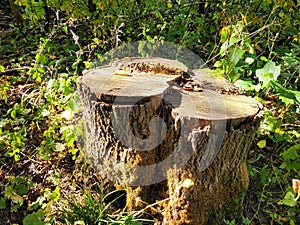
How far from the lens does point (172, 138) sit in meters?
1.89

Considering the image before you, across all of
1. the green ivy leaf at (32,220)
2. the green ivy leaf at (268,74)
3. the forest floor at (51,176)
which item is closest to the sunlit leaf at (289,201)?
the forest floor at (51,176)

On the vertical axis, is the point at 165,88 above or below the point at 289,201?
above

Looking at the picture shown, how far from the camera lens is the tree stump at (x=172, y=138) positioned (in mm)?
1792

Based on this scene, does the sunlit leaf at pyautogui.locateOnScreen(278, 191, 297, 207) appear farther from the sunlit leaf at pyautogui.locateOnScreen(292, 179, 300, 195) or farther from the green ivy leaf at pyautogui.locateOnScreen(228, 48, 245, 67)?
the green ivy leaf at pyautogui.locateOnScreen(228, 48, 245, 67)

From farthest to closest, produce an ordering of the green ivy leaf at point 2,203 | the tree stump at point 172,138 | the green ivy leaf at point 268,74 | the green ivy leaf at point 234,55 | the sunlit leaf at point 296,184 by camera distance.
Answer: the green ivy leaf at point 234,55 → the green ivy leaf at point 268,74 → the green ivy leaf at point 2,203 → the sunlit leaf at point 296,184 → the tree stump at point 172,138

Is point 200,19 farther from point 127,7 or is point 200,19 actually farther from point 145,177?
point 145,177

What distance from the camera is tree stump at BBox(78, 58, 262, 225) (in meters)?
1.79

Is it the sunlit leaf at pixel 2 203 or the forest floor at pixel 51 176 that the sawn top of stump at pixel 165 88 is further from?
the sunlit leaf at pixel 2 203

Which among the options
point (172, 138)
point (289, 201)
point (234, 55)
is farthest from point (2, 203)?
point (234, 55)

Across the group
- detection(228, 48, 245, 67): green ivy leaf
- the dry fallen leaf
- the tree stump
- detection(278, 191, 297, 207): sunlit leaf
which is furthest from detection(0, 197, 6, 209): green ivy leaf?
detection(228, 48, 245, 67): green ivy leaf

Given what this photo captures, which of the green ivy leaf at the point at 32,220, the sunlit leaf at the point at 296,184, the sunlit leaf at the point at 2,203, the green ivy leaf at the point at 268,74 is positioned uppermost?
the green ivy leaf at the point at 268,74

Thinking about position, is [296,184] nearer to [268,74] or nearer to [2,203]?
[268,74]

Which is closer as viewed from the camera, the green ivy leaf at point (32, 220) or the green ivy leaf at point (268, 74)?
the green ivy leaf at point (32, 220)

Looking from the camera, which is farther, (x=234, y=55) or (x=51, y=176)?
(x=234, y=55)
